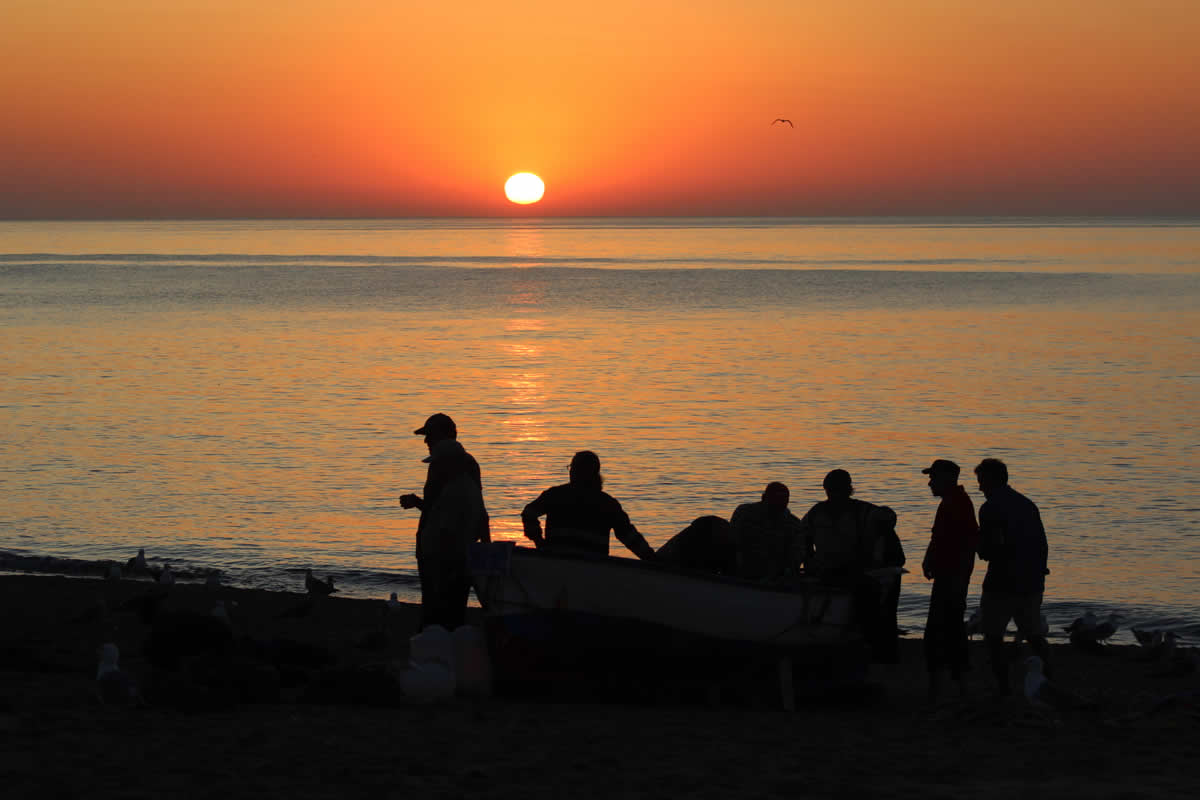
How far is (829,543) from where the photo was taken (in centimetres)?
985

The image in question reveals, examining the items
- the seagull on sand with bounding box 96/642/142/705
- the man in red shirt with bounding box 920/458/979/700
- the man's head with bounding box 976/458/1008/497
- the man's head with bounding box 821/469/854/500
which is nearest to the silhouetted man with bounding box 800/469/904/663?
the man's head with bounding box 821/469/854/500

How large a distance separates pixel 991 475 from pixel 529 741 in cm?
361

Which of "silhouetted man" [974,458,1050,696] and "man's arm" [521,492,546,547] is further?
"man's arm" [521,492,546,547]

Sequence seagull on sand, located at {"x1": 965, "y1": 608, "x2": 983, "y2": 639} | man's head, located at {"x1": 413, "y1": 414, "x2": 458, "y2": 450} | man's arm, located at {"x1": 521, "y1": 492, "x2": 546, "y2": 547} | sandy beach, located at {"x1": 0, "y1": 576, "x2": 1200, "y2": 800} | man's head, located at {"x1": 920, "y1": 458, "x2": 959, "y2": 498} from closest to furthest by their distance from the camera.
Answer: sandy beach, located at {"x1": 0, "y1": 576, "x2": 1200, "y2": 800}, man's head, located at {"x1": 920, "y1": 458, "x2": 959, "y2": 498}, man's arm, located at {"x1": 521, "y1": 492, "x2": 546, "y2": 547}, man's head, located at {"x1": 413, "y1": 414, "x2": 458, "y2": 450}, seagull on sand, located at {"x1": 965, "y1": 608, "x2": 983, "y2": 639}

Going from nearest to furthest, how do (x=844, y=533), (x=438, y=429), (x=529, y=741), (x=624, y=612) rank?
(x=529, y=741) → (x=624, y=612) → (x=844, y=533) → (x=438, y=429)

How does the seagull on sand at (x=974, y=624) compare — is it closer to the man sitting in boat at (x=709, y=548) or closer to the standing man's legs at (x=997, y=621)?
the standing man's legs at (x=997, y=621)

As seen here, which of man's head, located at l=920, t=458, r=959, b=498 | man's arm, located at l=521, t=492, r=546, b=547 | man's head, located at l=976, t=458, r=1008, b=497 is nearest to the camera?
man's head, located at l=920, t=458, r=959, b=498

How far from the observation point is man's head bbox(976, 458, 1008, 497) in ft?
31.2

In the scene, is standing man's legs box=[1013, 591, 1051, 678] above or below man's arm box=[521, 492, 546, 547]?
below

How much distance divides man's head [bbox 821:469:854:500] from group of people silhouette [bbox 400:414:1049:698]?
11 millimetres

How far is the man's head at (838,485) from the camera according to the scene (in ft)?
31.4

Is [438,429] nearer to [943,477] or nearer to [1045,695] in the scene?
[943,477]

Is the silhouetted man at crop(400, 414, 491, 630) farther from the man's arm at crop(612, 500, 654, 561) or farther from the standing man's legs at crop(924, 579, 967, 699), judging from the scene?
the standing man's legs at crop(924, 579, 967, 699)

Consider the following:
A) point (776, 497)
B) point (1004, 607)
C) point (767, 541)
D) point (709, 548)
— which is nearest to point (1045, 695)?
point (1004, 607)
